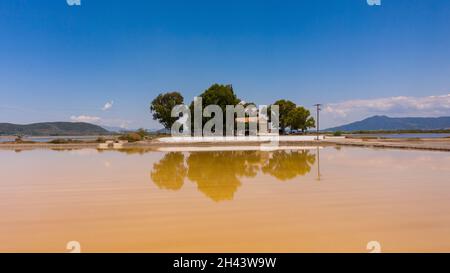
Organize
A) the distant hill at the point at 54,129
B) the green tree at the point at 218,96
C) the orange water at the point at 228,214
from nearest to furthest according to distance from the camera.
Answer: the orange water at the point at 228,214 < the green tree at the point at 218,96 < the distant hill at the point at 54,129

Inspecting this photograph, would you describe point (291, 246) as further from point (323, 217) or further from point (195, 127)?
point (195, 127)

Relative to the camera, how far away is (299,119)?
45.5 meters

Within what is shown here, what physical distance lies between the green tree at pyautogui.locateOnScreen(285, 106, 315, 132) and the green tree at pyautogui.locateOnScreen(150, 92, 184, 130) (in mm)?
16961

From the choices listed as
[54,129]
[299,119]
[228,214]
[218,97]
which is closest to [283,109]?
[299,119]

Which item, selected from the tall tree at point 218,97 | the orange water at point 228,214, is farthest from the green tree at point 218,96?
the orange water at point 228,214

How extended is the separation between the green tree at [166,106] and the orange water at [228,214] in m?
34.9

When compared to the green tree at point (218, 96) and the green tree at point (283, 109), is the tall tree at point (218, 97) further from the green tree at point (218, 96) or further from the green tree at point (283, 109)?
the green tree at point (283, 109)

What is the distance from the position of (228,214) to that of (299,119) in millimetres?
42330

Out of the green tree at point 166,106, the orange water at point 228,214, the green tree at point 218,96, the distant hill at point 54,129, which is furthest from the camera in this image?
the distant hill at point 54,129

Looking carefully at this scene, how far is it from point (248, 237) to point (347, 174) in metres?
6.60

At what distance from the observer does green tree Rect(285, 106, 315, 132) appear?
44812 millimetres

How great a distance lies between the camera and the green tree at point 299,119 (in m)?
44.8

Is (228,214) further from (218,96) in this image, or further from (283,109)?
(283,109)

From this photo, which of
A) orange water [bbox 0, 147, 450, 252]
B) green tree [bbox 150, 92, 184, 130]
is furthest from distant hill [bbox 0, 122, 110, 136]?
orange water [bbox 0, 147, 450, 252]
